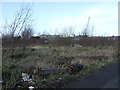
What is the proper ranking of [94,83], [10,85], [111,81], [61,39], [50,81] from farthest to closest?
[61,39]
[111,81]
[94,83]
[50,81]
[10,85]

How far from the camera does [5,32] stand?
1207 centimetres

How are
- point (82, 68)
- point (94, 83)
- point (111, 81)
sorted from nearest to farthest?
point (94, 83), point (111, 81), point (82, 68)

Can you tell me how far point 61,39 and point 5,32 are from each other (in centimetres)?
1305

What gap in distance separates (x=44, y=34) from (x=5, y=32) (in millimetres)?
18327

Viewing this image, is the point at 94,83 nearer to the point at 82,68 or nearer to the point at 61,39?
the point at 82,68

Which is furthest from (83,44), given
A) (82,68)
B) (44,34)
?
(82,68)

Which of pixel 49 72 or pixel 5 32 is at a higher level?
pixel 5 32

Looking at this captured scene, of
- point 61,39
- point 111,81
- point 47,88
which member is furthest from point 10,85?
point 61,39

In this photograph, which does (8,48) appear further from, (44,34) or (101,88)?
(44,34)

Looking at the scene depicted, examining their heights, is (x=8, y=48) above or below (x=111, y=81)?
above

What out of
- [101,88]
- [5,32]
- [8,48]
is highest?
[5,32]

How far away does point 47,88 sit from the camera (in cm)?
552

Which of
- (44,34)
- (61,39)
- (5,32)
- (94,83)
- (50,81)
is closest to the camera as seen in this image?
(50,81)

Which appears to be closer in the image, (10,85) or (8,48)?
(10,85)
